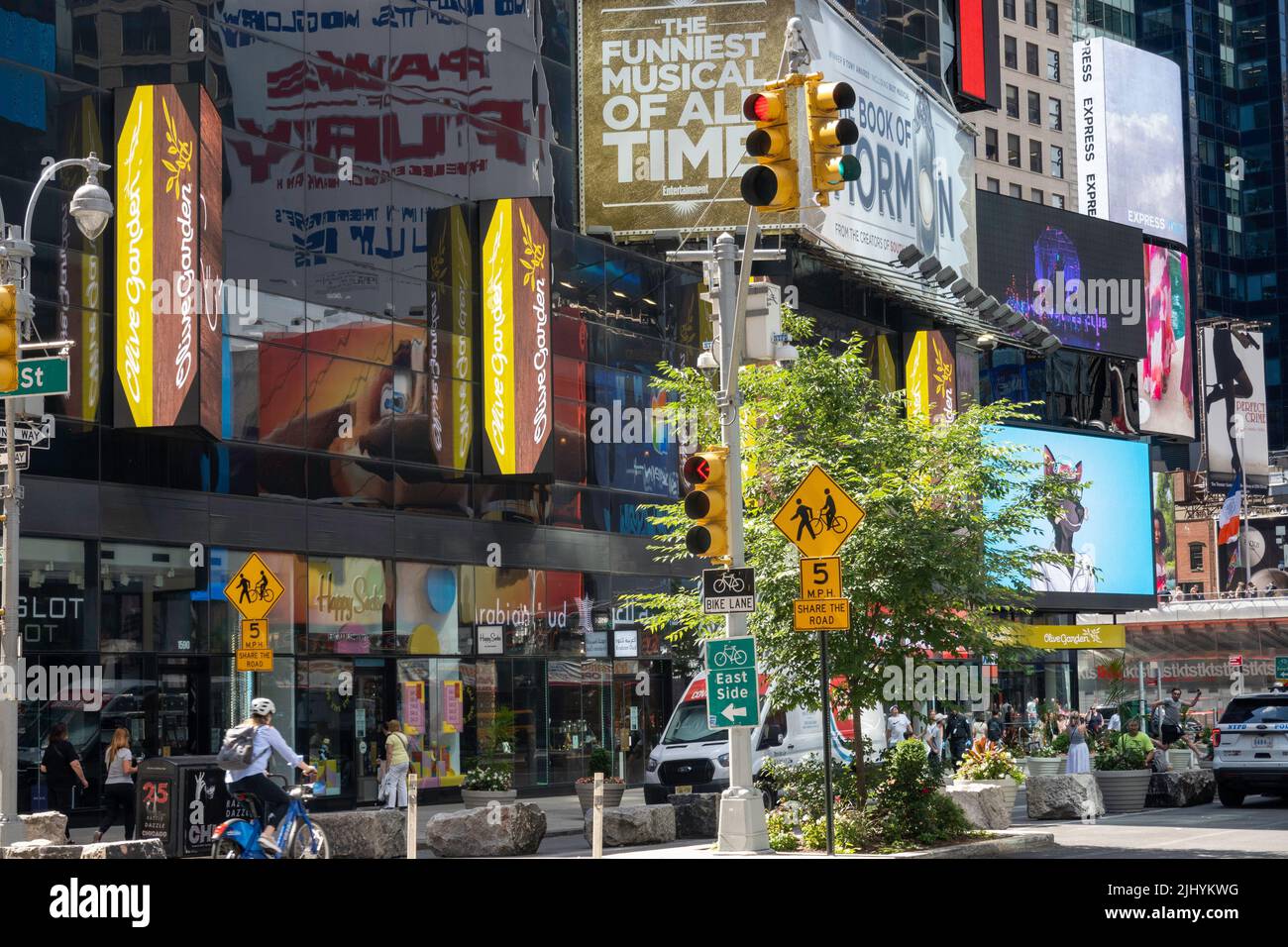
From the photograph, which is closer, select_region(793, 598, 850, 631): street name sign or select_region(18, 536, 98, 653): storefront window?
select_region(793, 598, 850, 631): street name sign

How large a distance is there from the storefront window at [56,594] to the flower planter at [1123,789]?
16856 mm

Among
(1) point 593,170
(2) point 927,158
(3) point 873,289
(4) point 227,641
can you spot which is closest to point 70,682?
(4) point 227,641

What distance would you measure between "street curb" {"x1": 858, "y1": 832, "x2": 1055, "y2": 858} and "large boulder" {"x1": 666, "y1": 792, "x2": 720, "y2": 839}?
5.21 meters

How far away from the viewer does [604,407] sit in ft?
137

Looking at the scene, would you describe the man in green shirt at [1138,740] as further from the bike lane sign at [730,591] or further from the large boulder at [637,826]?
the bike lane sign at [730,591]

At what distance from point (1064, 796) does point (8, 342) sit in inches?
674

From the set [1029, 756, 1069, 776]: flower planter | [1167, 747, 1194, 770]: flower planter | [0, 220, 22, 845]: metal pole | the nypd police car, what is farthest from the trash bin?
A: [1167, 747, 1194, 770]: flower planter

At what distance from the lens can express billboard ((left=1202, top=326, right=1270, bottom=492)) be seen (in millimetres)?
103062

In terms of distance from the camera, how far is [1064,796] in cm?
2634

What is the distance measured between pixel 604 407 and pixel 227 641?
552 inches

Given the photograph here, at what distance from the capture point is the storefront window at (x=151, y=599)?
28.5 metres

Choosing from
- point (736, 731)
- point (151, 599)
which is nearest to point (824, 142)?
point (736, 731)

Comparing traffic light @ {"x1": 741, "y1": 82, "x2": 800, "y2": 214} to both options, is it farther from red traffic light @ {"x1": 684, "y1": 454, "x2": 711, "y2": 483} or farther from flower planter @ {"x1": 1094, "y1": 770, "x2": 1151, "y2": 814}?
flower planter @ {"x1": 1094, "y1": 770, "x2": 1151, "y2": 814}

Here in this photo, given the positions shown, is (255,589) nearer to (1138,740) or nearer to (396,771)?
(396,771)
